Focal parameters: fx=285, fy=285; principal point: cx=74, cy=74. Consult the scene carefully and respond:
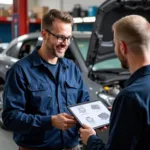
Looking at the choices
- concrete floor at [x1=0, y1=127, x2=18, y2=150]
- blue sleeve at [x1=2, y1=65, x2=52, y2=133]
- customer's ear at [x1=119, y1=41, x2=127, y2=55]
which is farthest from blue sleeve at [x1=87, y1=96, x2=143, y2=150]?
concrete floor at [x1=0, y1=127, x2=18, y2=150]

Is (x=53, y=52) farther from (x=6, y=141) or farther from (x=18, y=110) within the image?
(x=6, y=141)

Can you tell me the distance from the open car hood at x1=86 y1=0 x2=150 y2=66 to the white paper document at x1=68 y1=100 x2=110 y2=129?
1857 millimetres

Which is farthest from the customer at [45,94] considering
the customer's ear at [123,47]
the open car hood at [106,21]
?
the open car hood at [106,21]

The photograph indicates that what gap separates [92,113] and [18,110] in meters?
0.47

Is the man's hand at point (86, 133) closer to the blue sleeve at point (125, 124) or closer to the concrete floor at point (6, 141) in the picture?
the blue sleeve at point (125, 124)

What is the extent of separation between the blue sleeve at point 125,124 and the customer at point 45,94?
0.50 meters

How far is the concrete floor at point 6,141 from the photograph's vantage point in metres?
3.94

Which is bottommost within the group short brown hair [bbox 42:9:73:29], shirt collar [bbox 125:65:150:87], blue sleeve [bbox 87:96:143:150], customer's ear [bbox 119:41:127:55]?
blue sleeve [bbox 87:96:143:150]

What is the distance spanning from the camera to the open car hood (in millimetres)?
3635

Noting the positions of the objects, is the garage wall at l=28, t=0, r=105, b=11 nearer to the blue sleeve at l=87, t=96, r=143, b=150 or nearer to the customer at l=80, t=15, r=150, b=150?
the customer at l=80, t=15, r=150, b=150

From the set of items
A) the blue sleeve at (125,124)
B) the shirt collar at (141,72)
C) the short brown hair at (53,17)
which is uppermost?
the short brown hair at (53,17)

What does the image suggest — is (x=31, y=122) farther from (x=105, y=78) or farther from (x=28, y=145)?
(x=105, y=78)

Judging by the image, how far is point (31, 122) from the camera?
1790 millimetres

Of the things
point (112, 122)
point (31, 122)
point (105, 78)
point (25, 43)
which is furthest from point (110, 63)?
point (112, 122)
